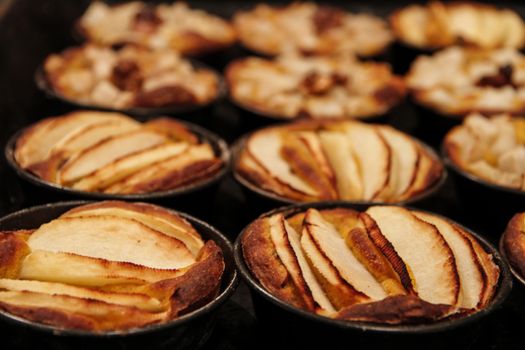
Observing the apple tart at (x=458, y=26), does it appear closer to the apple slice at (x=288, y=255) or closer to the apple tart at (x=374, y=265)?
the apple tart at (x=374, y=265)

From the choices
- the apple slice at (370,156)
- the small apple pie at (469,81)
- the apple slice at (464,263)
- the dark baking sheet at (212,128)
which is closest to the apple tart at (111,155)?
the dark baking sheet at (212,128)

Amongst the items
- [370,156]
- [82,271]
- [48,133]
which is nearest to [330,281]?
[82,271]

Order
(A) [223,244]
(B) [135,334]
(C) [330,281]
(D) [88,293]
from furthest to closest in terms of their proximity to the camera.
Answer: (A) [223,244], (C) [330,281], (D) [88,293], (B) [135,334]

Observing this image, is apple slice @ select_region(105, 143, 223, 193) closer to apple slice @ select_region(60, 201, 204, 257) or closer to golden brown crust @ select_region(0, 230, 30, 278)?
apple slice @ select_region(60, 201, 204, 257)

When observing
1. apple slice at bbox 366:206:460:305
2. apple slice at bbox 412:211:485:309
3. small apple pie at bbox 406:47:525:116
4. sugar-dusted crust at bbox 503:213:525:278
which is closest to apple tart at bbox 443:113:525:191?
small apple pie at bbox 406:47:525:116

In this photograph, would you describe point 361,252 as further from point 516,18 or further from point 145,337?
point 516,18

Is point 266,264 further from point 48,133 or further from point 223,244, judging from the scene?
point 48,133

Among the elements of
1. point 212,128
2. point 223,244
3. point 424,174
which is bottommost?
point 212,128

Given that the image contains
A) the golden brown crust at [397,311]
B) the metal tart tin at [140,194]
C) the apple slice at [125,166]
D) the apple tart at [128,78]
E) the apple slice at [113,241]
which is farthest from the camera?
the apple tart at [128,78]
